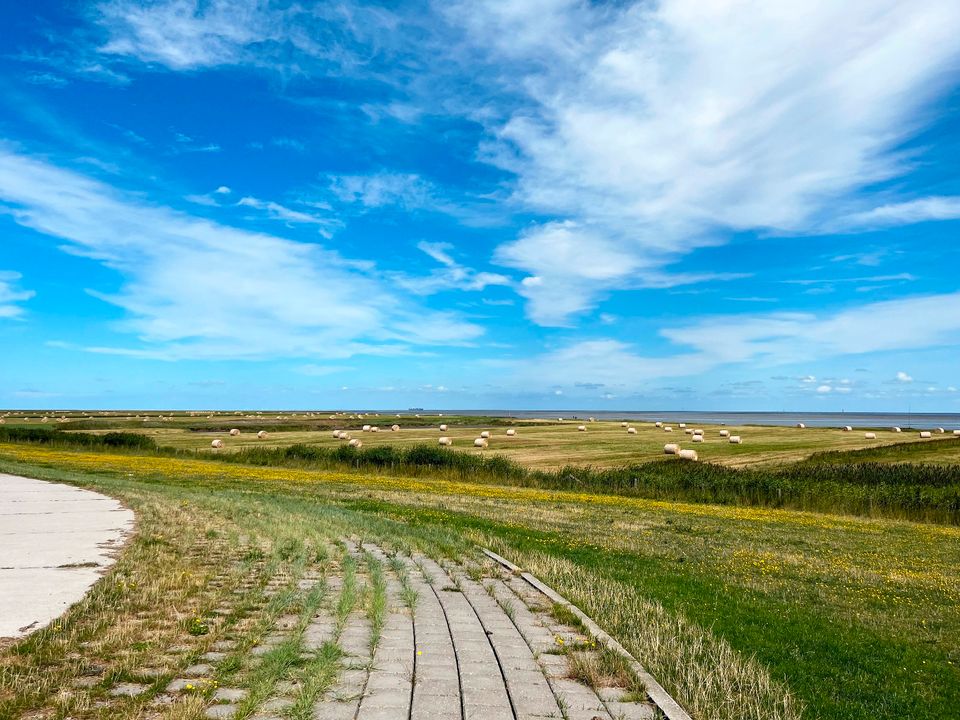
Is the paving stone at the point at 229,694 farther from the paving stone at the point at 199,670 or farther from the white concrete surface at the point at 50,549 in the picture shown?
the white concrete surface at the point at 50,549

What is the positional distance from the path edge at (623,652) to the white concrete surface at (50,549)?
575cm

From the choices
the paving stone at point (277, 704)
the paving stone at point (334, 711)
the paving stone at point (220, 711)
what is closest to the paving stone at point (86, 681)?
the paving stone at point (220, 711)

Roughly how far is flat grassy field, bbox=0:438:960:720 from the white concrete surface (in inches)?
15.8

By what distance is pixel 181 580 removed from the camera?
8797 mm

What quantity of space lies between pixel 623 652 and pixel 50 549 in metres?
9.56

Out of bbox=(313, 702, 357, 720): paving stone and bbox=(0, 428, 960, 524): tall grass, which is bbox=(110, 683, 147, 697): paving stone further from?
bbox=(0, 428, 960, 524): tall grass

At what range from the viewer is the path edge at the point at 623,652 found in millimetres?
5320

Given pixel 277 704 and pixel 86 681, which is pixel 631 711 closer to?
pixel 277 704

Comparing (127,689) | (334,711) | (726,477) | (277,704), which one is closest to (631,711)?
(334,711)

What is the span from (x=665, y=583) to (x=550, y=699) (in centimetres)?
590

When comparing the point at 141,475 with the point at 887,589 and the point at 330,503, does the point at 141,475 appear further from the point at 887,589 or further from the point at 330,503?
the point at 887,589

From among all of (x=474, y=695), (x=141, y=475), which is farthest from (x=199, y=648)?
(x=141, y=475)

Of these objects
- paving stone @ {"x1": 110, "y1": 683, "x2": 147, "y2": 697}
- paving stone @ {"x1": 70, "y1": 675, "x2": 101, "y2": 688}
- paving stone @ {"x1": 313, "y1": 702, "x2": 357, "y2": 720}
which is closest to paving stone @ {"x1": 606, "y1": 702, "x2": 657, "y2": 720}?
paving stone @ {"x1": 313, "y1": 702, "x2": 357, "y2": 720}

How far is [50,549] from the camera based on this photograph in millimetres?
10953
